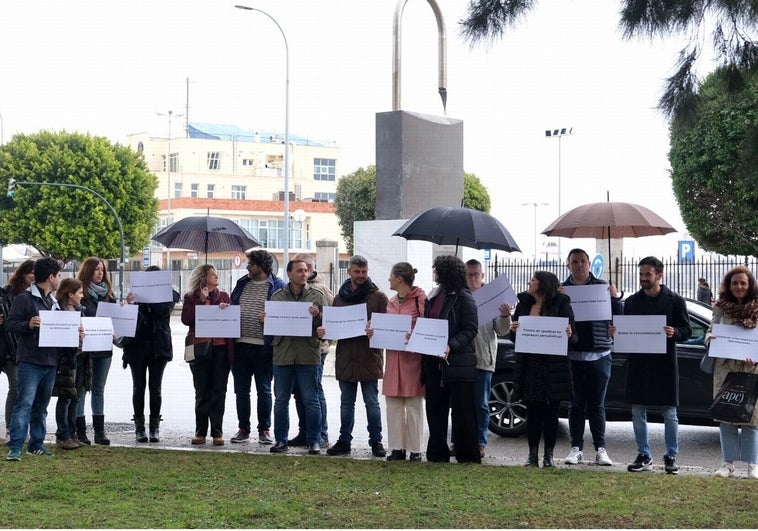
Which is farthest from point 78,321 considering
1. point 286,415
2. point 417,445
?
point 417,445

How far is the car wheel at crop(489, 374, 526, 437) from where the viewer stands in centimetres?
1250

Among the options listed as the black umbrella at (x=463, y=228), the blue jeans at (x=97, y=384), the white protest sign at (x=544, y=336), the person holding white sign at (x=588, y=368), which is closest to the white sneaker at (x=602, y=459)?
the person holding white sign at (x=588, y=368)

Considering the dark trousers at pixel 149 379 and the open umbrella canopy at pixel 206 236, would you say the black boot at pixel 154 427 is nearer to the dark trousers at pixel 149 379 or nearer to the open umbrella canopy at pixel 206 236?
the dark trousers at pixel 149 379

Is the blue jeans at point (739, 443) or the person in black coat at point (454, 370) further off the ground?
the person in black coat at point (454, 370)

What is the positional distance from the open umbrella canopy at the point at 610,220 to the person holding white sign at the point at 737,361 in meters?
1.48

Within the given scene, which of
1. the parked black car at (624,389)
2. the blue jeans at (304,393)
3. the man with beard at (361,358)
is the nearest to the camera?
the man with beard at (361,358)

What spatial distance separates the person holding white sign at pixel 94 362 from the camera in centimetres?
1080

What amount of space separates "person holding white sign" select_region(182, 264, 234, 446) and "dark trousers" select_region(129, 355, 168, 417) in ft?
1.17

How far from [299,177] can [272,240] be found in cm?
1263

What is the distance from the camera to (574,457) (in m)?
10.1

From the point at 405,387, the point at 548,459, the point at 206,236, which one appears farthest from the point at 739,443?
the point at 206,236

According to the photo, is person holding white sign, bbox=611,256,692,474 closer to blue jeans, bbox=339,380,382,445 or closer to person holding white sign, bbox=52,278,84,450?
blue jeans, bbox=339,380,382,445

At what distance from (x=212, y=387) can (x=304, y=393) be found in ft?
3.95

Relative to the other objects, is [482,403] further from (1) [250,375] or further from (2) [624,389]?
(1) [250,375]
